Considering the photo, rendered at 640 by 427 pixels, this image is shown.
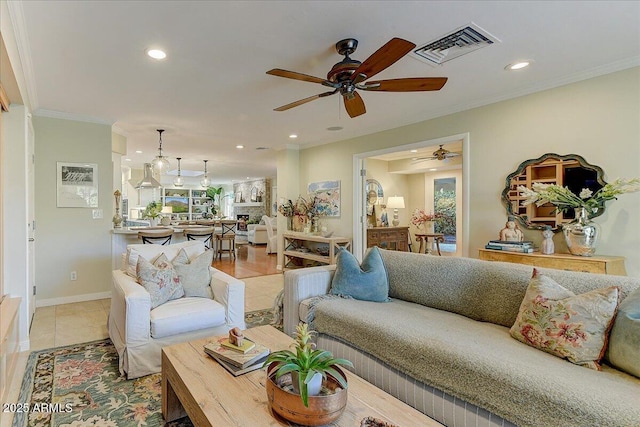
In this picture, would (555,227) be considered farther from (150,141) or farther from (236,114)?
(150,141)

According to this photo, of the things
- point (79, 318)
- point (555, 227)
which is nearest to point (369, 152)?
point (555, 227)

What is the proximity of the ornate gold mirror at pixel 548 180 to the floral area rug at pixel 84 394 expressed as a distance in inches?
137

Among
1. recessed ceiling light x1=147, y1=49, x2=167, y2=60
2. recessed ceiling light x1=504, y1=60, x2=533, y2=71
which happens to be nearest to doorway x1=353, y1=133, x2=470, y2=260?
recessed ceiling light x1=504, y1=60, x2=533, y2=71

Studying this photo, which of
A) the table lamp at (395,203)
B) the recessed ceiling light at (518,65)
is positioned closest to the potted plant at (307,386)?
the recessed ceiling light at (518,65)

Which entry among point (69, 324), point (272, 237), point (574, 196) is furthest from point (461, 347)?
point (272, 237)

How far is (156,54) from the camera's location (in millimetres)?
2545

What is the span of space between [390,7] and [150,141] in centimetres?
525

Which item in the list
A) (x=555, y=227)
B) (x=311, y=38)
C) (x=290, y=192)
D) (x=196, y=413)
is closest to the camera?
(x=196, y=413)

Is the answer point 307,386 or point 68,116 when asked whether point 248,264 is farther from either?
point 307,386

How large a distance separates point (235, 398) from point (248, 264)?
5.86m

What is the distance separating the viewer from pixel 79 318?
3.62m

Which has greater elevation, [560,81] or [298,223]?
[560,81]

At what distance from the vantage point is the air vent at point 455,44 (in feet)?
7.47

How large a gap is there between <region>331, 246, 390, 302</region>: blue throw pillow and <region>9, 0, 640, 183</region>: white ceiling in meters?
1.71
